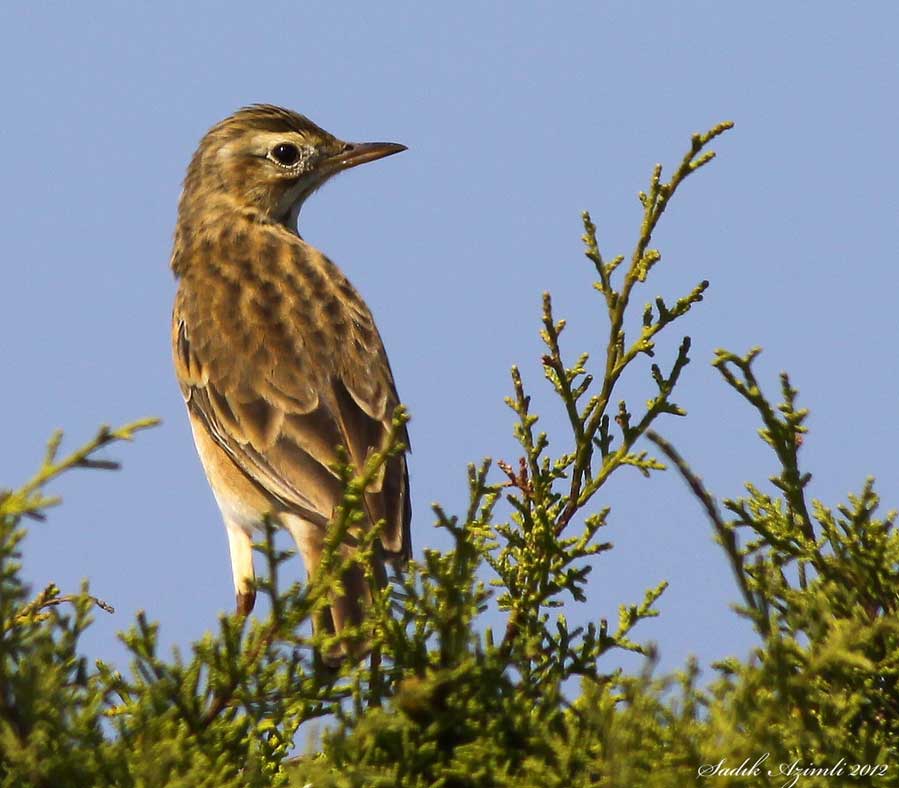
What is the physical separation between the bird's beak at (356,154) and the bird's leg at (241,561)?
10.3 ft

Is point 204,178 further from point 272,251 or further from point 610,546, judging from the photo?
point 610,546

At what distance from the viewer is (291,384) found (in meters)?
7.50

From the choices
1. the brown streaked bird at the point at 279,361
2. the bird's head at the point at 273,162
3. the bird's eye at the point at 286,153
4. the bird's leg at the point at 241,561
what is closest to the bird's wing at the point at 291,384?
the brown streaked bird at the point at 279,361

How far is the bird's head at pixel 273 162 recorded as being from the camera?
31.8ft

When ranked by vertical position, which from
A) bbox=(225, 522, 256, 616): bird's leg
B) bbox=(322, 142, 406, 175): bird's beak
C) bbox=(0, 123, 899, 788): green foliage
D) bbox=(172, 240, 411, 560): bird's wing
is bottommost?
bbox=(0, 123, 899, 788): green foliage

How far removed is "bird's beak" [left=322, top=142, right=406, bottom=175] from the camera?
9.57 meters

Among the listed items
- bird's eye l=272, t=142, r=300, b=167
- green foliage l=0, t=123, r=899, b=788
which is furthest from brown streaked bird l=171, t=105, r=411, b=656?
green foliage l=0, t=123, r=899, b=788

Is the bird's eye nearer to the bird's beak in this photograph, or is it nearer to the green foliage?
the bird's beak

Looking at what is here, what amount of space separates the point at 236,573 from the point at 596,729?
4010mm

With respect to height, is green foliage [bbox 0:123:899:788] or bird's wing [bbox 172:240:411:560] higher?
bird's wing [bbox 172:240:411:560]

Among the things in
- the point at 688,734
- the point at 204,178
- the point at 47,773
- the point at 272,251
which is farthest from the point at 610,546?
the point at 204,178

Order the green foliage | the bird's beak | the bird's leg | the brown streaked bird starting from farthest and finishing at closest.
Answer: the bird's beak, the bird's leg, the brown streaked bird, the green foliage

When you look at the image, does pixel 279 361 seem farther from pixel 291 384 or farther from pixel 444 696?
pixel 444 696

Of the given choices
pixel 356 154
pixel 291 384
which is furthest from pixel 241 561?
pixel 356 154
